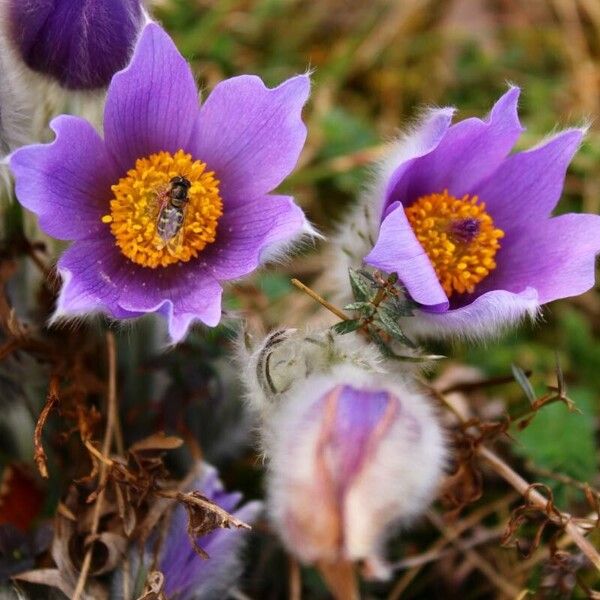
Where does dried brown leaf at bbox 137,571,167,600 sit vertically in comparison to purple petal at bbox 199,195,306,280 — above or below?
below

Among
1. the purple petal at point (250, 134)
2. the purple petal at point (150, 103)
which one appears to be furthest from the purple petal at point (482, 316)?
the purple petal at point (150, 103)

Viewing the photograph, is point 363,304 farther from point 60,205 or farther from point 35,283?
point 35,283

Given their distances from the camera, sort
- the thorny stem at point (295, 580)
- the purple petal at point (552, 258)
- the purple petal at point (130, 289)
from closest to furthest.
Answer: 1. the purple petal at point (130, 289)
2. the purple petal at point (552, 258)
3. the thorny stem at point (295, 580)

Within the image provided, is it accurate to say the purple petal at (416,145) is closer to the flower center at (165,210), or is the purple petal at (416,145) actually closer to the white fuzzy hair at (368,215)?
the white fuzzy hair at (368,215)

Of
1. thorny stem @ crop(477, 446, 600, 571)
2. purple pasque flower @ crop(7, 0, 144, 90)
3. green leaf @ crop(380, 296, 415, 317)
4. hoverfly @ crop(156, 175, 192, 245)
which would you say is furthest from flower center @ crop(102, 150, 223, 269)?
thorny stem @ crop(477, 446, 600, 571)

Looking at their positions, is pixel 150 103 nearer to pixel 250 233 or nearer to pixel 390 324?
pixel 250 233

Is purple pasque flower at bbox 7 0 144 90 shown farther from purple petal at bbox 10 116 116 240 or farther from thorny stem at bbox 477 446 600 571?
thorny stem at bbox 477 446 600 571
